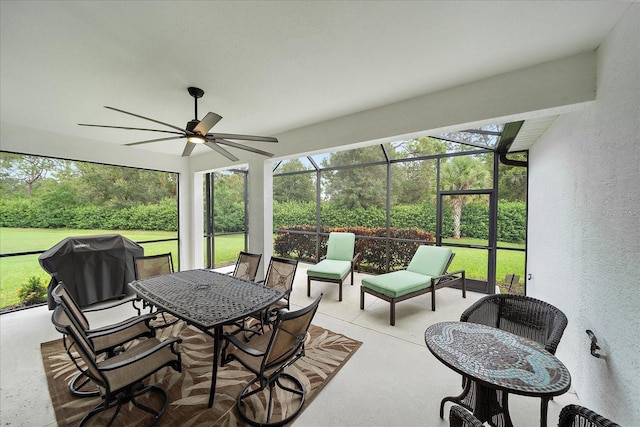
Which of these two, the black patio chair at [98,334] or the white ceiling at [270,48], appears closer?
the white ceiling at [270,48]

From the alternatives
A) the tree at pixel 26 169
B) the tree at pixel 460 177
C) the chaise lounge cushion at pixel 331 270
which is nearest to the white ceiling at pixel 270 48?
the tree at pixel 460 177

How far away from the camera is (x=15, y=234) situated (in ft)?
16.0

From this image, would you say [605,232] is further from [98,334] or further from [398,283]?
[98,334]

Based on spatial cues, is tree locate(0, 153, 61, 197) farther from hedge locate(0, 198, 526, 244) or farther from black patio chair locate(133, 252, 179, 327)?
black patio chair locate(133, 252, 179, 327)

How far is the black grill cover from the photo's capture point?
3531mm

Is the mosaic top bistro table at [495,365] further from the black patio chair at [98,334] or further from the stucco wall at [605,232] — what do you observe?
the black patio chair at [98,334]

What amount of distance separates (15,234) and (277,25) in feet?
23.0

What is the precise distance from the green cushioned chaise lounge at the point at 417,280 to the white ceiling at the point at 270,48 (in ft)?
8.42

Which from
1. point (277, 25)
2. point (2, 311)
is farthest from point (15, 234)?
point (277, 25)

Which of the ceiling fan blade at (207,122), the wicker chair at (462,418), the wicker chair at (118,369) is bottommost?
the wicker chair at (118,369)

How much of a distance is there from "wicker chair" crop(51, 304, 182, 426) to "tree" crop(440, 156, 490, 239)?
4.94 metres

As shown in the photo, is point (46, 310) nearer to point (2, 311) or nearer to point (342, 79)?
point (2, 311)

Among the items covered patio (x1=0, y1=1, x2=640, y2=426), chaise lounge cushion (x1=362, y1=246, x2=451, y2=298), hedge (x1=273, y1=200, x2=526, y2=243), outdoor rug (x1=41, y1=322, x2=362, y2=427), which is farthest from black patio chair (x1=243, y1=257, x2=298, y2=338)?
hedge (x1=273, y1=200, x2=526, y2=243)

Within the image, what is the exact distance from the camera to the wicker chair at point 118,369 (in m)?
1.47
